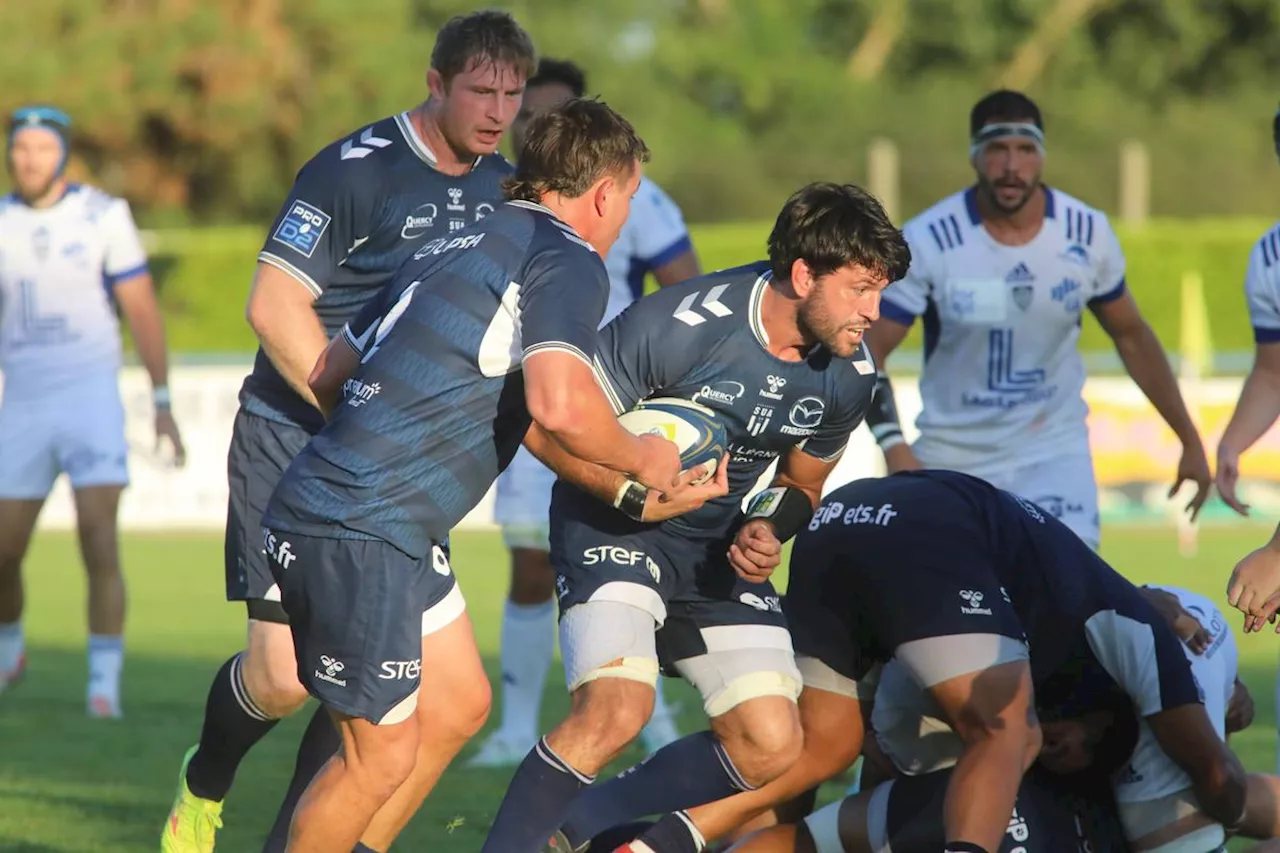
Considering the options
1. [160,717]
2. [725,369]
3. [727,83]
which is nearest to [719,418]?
[725,369]

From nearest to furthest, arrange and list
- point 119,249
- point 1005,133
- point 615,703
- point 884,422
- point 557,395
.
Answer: point 557,395, point 615,703, point 884,422, point 1005,133, point 119,249

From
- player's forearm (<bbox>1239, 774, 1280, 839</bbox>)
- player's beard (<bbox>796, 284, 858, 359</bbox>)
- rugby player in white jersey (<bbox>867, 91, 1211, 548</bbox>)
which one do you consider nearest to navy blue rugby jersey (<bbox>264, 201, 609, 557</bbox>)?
player's beard (<bbox>796, 284, 858, 359</bbox>)

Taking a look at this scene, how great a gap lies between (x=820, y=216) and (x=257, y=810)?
2.91 metres

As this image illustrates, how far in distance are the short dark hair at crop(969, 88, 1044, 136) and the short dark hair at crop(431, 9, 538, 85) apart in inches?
76.7

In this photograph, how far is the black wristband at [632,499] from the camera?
15.6 feet

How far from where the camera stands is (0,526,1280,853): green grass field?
6180mm

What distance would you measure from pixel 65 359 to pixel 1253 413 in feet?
16.6

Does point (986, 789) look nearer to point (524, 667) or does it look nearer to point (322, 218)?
point (322, 218)

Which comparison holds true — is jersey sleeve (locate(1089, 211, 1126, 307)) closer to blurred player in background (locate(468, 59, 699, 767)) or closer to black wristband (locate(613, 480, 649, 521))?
blurred player in background (locate(468, 59, 699, 767))

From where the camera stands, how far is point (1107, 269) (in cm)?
702

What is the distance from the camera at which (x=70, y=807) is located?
6.38 m

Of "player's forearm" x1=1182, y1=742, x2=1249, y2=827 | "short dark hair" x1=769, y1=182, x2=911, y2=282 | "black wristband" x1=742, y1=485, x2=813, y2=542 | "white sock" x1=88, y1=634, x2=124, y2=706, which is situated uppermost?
"short dark hair" x1=769, y1=182, x2=911, y2=282

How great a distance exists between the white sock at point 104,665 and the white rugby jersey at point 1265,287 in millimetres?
4784

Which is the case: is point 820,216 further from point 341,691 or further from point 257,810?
point 257,810
